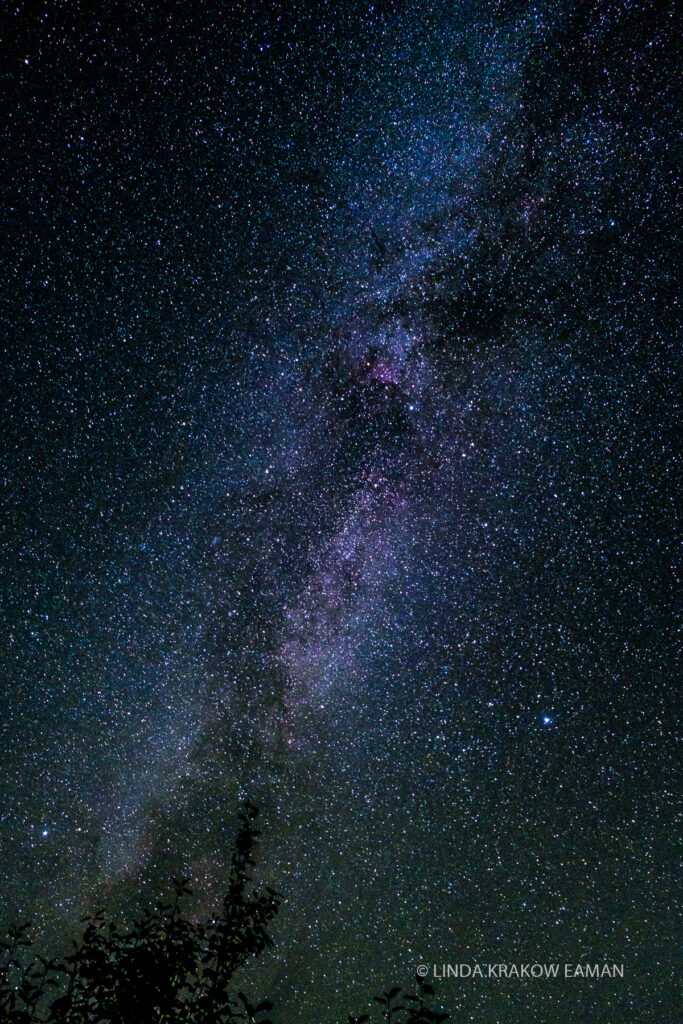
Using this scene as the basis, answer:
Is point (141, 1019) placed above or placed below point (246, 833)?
below

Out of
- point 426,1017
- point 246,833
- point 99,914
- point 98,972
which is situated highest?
point 246,833

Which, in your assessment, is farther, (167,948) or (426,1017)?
(167,948)

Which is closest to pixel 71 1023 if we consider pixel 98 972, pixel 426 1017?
pixel 98 972

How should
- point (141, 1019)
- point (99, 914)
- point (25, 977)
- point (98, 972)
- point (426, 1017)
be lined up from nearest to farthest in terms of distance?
point (426, 1017) → point (141, 1019) → point (98, 972) → point (25, 977) → point (99, 914)

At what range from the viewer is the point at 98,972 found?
3.13m

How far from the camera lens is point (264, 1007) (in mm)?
2703

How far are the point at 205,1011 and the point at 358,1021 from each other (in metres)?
0.94

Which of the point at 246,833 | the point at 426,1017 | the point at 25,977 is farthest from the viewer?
the point at 246,833

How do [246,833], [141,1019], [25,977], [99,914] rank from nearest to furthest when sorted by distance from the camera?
[141,1019], [25,977], [99,914], [246,833]


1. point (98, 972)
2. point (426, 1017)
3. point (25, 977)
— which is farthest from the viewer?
point (25, 977)

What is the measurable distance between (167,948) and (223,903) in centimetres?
54

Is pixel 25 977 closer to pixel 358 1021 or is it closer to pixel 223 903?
pixel 223 903

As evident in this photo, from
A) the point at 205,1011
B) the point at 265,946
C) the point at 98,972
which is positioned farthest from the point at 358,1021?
the point at 98,972

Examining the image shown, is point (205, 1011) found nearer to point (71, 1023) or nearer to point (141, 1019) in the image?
point (141, 1019)
